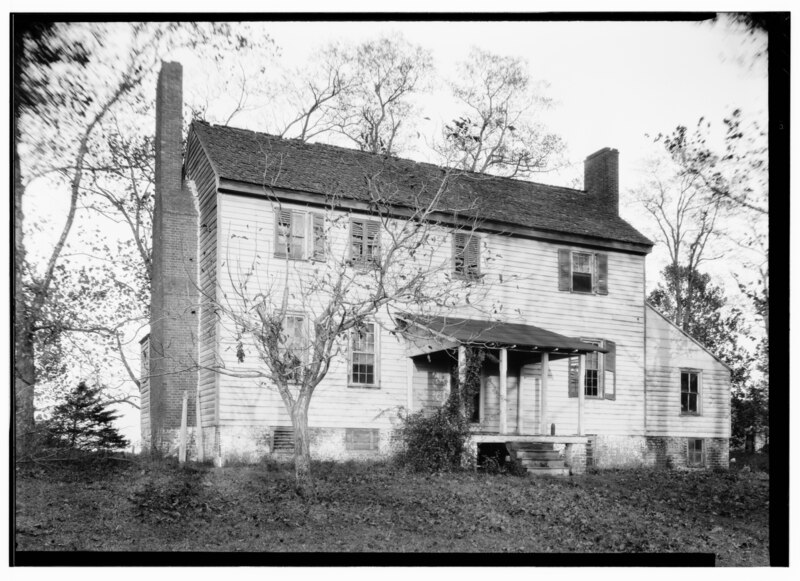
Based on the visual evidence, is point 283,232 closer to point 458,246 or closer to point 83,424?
point 458,246

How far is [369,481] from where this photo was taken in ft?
38.9

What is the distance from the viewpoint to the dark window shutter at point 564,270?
54.2 ft

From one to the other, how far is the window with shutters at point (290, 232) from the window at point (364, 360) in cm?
183

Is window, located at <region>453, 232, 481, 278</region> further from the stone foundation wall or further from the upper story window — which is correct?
the stone foundation wall

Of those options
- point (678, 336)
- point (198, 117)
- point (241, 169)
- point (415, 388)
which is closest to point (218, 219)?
point (241, 169)

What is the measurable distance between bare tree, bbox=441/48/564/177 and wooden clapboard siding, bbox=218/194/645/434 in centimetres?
158

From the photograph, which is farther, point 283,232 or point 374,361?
point 374,361

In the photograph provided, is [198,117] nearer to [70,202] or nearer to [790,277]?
[70,202]

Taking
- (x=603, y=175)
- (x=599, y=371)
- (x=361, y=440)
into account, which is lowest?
(x=361, y=440)

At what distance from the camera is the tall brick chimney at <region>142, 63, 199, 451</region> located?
1369cm

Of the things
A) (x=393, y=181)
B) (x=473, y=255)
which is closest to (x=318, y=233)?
(x=393, y=181)

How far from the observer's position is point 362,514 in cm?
999

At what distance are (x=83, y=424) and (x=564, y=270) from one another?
9.67m

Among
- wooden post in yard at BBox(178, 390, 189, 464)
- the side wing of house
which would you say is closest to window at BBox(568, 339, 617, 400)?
the side wing of house
